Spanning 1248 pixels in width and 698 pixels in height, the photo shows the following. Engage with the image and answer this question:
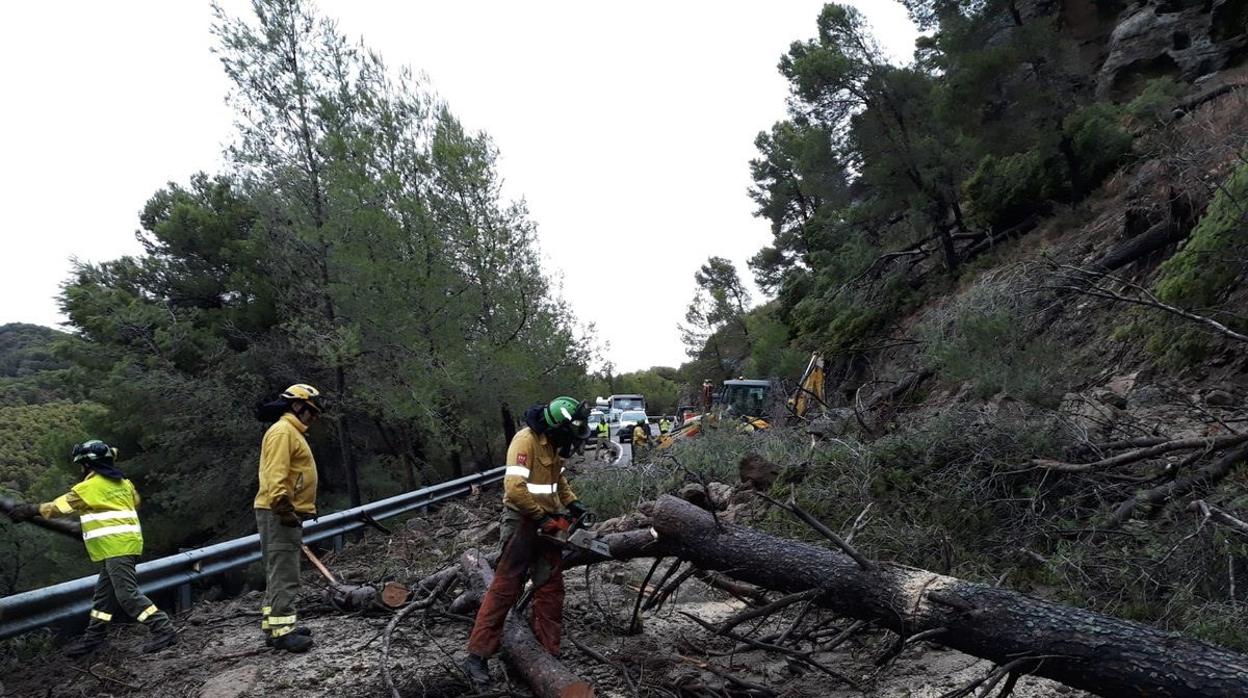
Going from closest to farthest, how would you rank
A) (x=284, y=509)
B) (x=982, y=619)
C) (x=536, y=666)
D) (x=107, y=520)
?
(x=982, y=619), (x=536, y=666), (x=284, y=509), (x=107, y=520)

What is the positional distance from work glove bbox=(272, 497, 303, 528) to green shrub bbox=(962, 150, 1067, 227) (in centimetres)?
1673

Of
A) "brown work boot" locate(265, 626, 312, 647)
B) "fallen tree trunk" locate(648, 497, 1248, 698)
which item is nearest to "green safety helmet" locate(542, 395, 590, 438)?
"fallen tree trunk" locate(648, 497, 1248, 698)

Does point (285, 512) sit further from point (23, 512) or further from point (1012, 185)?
point (1012, 185)

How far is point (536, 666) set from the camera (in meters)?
3.46

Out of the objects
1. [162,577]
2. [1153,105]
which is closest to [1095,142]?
[1153,105]

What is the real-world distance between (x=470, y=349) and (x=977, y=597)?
1223 cm

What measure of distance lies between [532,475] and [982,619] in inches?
97.1

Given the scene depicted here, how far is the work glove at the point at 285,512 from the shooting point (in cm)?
435

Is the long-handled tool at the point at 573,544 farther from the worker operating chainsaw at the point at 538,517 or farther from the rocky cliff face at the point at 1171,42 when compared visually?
the rocky cliff face at the point at 1171,42

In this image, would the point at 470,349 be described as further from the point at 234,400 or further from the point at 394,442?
the point at 234,400

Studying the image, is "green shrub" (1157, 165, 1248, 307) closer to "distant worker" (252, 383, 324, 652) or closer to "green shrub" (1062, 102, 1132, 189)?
"distant worker" (252, 383, 324, 652)

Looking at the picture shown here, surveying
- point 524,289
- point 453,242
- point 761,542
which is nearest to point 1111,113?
point 524,289

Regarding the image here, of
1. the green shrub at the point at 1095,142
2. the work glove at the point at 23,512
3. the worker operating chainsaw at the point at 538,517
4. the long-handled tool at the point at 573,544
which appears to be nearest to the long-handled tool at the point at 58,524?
the work glove at the point at 23,512

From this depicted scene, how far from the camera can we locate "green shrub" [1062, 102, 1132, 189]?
1452 cm
